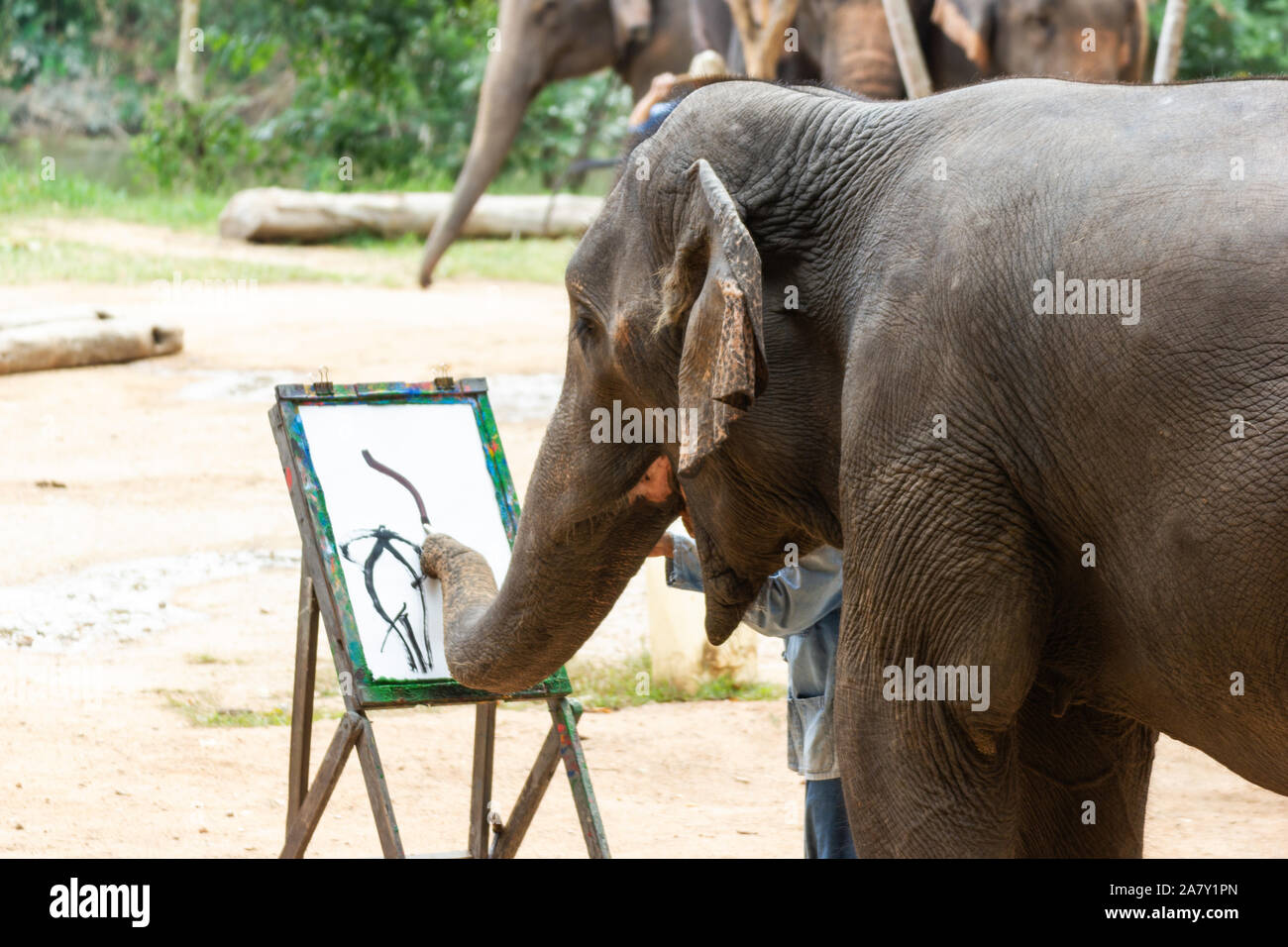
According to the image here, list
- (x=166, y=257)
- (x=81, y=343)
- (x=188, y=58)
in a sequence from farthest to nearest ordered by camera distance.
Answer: (x=188, y=58) < (x=166, y=257) < (x=81, y=343)

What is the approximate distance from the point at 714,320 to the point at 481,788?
1.98m

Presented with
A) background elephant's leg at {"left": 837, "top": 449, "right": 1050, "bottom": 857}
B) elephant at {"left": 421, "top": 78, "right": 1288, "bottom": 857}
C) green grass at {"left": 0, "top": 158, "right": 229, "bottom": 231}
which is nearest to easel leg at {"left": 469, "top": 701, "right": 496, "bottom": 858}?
elephant at {"left": 421, "top": 78, "right": 1288, "bottom": 857}

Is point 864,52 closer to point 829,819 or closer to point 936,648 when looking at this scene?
point 829,819

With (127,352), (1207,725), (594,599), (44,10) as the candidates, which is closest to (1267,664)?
(1207,725)

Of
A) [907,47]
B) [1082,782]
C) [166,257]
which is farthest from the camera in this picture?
[166,257]

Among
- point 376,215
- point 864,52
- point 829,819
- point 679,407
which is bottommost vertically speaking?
point 829,819

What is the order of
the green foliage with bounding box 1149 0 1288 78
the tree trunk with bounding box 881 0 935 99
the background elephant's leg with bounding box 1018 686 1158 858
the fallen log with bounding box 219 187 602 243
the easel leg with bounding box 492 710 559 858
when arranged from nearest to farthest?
the background elephant's leg with bounding box 1018 686 1158 858 → the easel leg with bounding box 492 710 559 858 → the tree trunk with bounding box 881 0 935 99 → the fallen log with bounding box 219 187 602 243 → the green foliage with bounding box 1149 0 1288 78

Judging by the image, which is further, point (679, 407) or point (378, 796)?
point (378, 796)

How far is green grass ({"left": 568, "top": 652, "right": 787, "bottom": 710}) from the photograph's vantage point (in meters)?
Answer: 5.88

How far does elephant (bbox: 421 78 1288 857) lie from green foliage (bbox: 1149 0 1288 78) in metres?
17.2

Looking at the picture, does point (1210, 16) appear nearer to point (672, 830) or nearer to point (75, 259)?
point (75, 259)

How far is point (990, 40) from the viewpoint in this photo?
891 cm

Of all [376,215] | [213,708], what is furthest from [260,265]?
[213,708]

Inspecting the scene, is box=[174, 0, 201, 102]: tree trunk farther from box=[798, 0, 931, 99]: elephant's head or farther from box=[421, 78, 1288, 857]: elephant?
box=[421, 78, 1288, 857]: elephant
